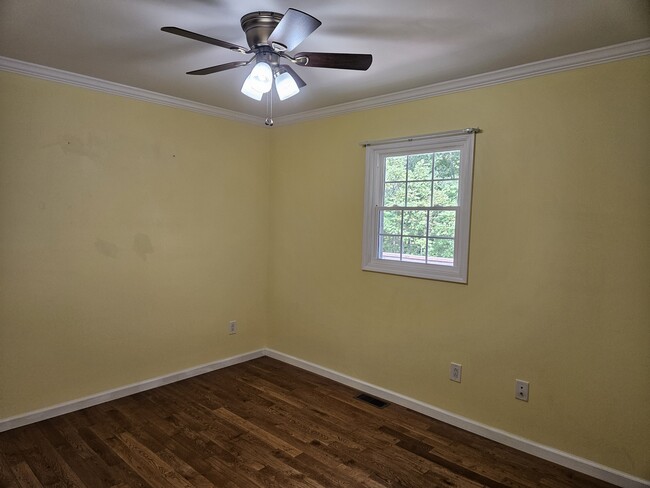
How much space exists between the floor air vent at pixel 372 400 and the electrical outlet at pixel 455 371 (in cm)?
61

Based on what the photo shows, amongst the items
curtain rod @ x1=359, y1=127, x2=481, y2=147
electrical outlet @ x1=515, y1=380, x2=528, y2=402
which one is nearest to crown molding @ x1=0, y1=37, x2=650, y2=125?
curtain rod @ x1=359, y1=127, x2=481, y2=147

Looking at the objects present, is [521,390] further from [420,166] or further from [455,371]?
[420,166]

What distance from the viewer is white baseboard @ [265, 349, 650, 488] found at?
2353 millimetres

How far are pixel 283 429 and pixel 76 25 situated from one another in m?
2.72

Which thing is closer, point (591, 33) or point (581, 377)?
point (591, 33)

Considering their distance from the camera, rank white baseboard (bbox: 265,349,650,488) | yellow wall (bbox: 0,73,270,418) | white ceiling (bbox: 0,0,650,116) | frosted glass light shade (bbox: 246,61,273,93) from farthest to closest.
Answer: yellow wall (bbox: 0,73,270,418) < white baseboard (bbox: 265,349,650,488) < frosted glass light shade (bbox: 246,61,273,93) < white ceiling (bbox: 0,0,650,116)

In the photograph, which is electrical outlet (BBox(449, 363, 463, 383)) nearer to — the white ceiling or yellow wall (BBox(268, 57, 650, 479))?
yellow wall (BBox(268, 57, 650, 479))

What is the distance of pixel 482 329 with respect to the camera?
2.86m

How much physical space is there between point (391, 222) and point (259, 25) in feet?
6.12

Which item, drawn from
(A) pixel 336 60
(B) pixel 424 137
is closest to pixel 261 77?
(A) pixel 336 60

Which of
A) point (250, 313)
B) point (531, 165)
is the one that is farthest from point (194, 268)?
point (531, 165)

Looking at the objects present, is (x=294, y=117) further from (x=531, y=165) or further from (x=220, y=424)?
(x=220, y=424)

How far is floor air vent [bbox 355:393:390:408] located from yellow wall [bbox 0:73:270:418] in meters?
1.36

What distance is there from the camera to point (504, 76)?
8.78ft
